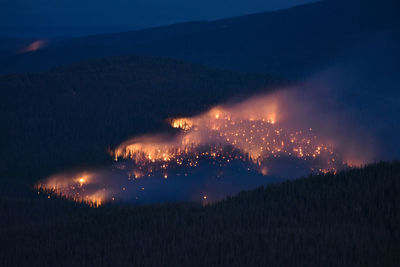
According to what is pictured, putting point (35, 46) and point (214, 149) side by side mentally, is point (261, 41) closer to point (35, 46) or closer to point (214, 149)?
point (35, 46)

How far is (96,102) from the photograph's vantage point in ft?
78.2

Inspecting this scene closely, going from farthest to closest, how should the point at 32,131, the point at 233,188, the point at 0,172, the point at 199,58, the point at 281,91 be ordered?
the point at 199,58, the point at 281,91, the point at 32,131, the point at 0,172, the point at 233,188

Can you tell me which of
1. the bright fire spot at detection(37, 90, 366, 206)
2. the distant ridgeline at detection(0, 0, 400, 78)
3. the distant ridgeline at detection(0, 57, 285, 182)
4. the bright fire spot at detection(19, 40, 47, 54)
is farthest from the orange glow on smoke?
the bright fire spot at detection(19, 40, 47, 54)

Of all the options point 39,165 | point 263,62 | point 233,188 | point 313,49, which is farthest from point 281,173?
point 313,49

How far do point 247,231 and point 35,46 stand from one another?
105188 millimetres

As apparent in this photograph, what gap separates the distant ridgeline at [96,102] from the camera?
715 inches

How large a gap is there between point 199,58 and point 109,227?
229 ft

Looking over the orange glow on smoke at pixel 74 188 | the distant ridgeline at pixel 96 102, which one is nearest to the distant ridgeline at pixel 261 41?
the distant ridgeline at pixel 96 102

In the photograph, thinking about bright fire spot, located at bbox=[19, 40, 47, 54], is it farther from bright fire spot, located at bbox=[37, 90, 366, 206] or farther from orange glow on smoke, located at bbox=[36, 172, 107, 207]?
orange glow on smoke, located at bbox=[36, 172, 107, 207]

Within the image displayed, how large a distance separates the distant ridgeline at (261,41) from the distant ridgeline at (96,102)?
107ft

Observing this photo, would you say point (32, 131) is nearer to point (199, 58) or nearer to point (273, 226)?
point (273, 226)

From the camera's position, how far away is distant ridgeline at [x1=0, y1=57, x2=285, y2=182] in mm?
18156

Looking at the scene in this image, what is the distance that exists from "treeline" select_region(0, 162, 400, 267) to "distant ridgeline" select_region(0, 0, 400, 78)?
169 ft

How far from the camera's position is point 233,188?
14398 millimetres
